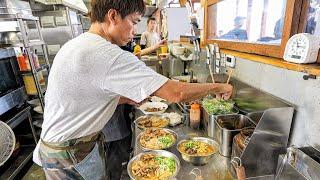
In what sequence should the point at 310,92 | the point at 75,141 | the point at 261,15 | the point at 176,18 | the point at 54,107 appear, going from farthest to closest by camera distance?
the point at 176,18 → the point at 261,15 → the point at 75,141 → the point at 54,107 → the point at 310,92

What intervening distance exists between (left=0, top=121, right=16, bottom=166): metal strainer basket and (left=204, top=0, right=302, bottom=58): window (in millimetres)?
2518

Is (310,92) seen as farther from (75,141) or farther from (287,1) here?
(75,141)

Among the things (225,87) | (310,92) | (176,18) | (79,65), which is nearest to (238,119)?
(225,87)

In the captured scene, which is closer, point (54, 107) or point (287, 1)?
point (287, 1)

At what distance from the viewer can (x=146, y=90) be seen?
3.58ft

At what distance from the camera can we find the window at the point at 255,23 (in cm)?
121

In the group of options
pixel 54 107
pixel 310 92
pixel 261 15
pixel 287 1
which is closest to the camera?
pixel 310 92

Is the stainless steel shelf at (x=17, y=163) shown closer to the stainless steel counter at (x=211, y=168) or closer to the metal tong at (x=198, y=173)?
the stainless steel counter at (x=211, y=168)

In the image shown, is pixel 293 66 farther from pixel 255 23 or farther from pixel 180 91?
pixel 255 23

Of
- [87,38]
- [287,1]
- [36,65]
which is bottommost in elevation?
[36,65]

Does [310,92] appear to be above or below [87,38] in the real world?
below

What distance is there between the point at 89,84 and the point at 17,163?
2846 mm

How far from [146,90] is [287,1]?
3.11 ft

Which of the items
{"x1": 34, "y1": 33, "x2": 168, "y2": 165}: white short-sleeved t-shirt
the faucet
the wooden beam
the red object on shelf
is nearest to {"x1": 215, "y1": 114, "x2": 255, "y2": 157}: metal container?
the wooden beam
